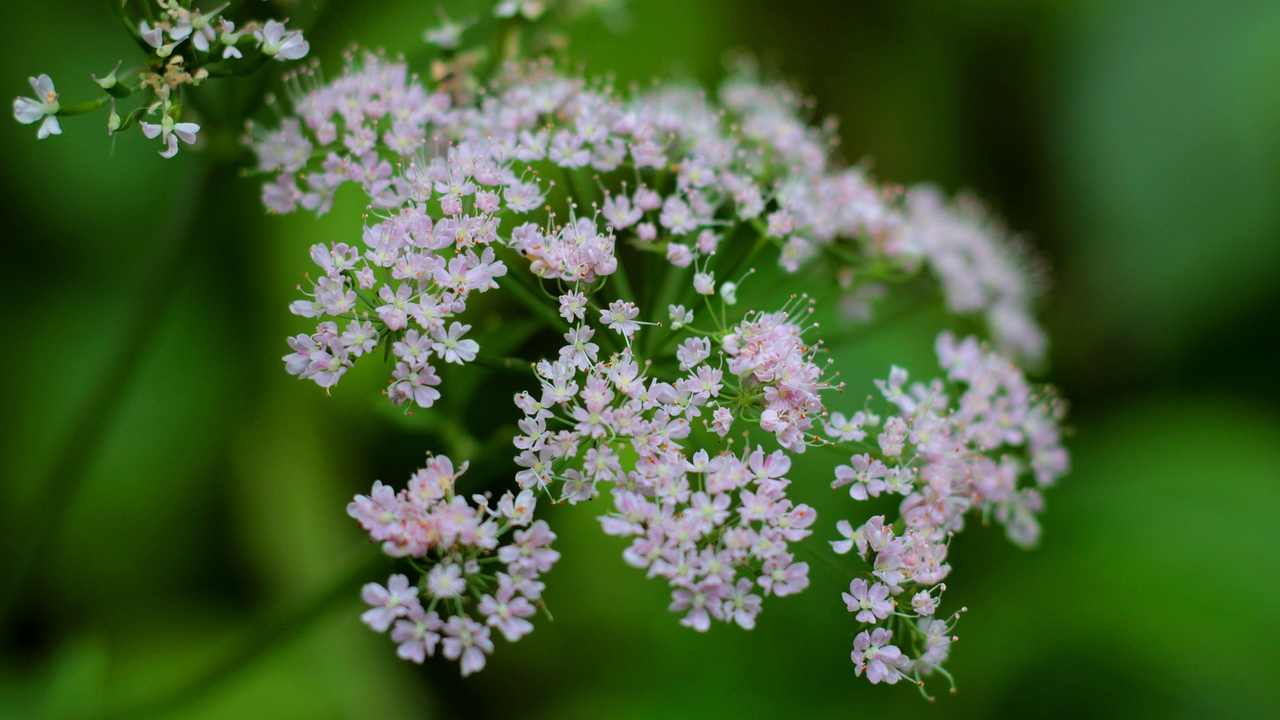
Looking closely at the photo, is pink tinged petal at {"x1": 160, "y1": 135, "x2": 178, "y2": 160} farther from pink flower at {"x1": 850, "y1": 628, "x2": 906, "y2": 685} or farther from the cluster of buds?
pink flower at {"x1": 850, "y1": 628, "x2": 906, "y2": 685}

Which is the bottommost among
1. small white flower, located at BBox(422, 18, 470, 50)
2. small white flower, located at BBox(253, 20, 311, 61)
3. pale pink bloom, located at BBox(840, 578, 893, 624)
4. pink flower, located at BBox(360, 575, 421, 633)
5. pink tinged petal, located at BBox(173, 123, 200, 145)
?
pink flower, located at BBox(360, 575, 421, 633)

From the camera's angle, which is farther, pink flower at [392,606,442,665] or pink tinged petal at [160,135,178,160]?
pink tinged petal at [160,135,178,160]

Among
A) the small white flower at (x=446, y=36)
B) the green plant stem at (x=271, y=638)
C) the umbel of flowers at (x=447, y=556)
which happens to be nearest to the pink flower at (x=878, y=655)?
the umbel of flowers at (x=447, y=556)

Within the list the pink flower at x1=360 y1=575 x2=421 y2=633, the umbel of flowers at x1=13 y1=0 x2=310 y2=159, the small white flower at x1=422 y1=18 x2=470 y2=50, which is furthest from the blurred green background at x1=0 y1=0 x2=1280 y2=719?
the pink flower at x1=360 y1=575 x2=421 y2=633

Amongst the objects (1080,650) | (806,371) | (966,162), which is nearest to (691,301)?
(806,371)

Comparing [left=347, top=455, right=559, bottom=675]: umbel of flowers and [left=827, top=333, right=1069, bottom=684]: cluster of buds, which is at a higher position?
[left=827, top=333, right=1069, bottom=684]: cluster of buds

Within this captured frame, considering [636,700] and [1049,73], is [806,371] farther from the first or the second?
[1049,73]

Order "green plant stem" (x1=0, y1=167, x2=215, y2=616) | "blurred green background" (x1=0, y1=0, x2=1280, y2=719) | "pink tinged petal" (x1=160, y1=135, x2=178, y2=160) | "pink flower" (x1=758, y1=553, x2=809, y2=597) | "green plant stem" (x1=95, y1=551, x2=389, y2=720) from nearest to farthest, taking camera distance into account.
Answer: "pink flower" (x1=758, y1=553, x2=809, y2=597)
"pink tinged petal" (x1=160, y1=135, x2=178, y2=160)
"green plant stem" (x1=95, y1=551, x2=389, y2=720)
"green plant stem" (x1=0, y1=167, x2=215, y2=616)
"blurred green background" (x1=0, y1=0, x2=1280, y2=719)

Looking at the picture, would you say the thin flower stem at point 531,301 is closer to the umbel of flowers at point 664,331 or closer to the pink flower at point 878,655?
the umbel of flowers at point 664,331
